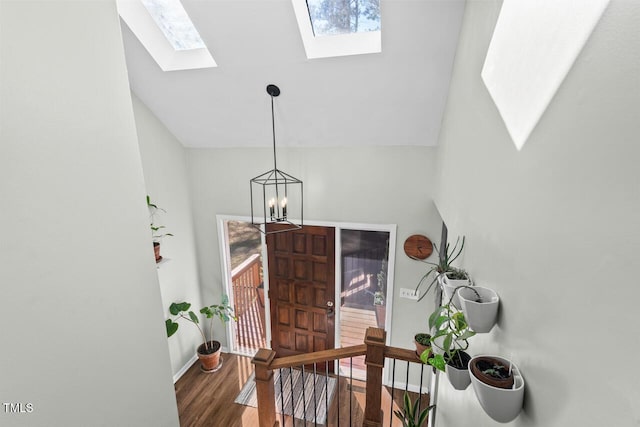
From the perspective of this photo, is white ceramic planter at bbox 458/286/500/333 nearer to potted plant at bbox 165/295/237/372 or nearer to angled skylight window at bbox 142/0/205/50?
angled skylight window at bbox 142/0/205/50

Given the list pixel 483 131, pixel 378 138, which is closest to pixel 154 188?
pixel 378 138

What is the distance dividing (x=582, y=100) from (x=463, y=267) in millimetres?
1175

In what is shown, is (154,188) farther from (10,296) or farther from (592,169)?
(592,169)

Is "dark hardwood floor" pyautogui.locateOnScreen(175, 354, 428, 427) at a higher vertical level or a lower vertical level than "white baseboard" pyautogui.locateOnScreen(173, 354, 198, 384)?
lower

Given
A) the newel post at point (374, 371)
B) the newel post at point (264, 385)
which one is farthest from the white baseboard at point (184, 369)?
the newel post at point (374, 371)

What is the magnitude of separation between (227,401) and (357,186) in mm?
2816

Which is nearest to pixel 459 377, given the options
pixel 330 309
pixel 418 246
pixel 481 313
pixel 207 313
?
pixel 481 313

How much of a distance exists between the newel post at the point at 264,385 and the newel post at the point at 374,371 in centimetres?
62

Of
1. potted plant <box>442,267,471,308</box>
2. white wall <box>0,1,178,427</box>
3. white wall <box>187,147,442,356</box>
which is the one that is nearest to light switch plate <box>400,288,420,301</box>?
white wall <box>187,147,442,356</box>

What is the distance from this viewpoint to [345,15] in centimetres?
225

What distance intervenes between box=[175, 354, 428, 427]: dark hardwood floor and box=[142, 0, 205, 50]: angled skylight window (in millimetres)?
3591

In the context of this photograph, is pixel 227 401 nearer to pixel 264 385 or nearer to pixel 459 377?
pixel 264 385

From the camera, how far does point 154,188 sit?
10.9 ft

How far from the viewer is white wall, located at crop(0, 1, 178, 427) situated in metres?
0.80
